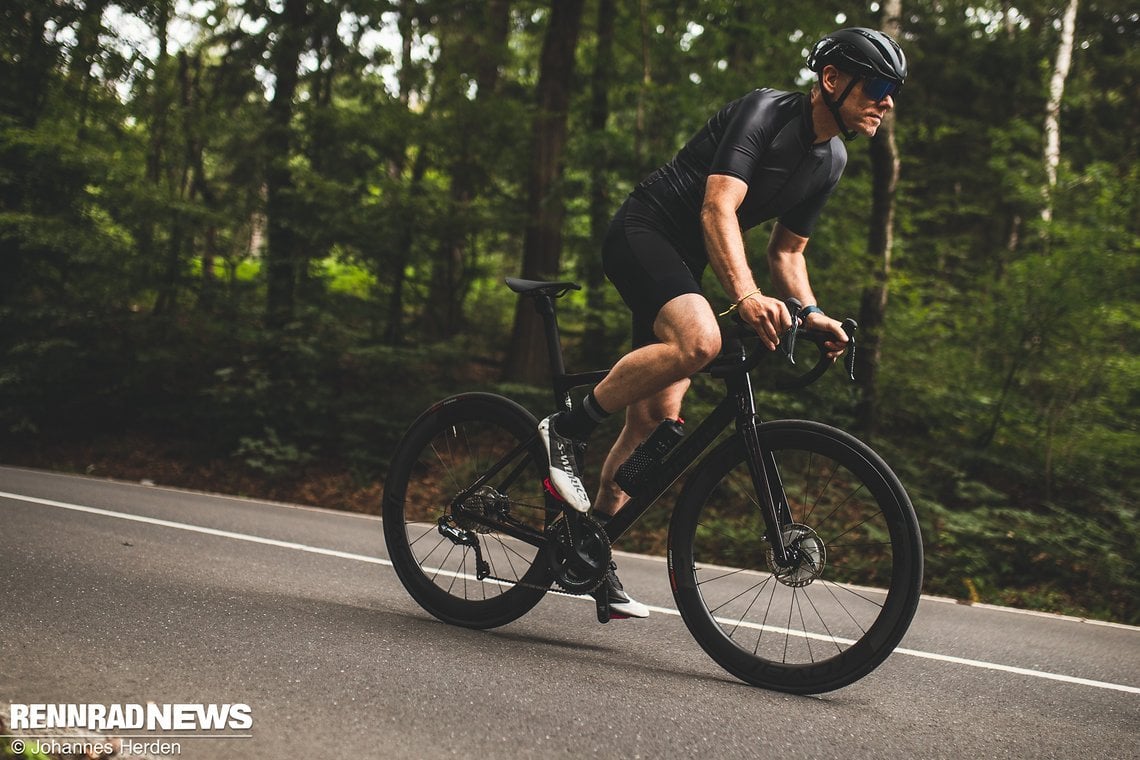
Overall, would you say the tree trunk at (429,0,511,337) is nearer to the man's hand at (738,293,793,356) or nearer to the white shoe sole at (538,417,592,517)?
the white shoe sole at (538,417,592,517)

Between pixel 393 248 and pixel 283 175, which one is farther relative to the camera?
pixel 283 175

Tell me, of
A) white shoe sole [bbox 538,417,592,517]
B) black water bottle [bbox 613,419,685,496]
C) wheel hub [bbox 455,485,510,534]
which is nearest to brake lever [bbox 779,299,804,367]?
black water bottle [bbox 613,419,685,496]

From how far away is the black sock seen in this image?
305cm

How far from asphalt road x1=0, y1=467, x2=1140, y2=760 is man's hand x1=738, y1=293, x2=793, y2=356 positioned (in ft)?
3.87

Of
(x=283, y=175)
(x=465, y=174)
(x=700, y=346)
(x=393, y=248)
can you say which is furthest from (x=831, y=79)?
(x=283, y=175)

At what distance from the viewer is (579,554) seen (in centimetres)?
301

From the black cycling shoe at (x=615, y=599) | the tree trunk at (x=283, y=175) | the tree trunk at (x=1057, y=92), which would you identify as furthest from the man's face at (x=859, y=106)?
the tree trunk at (x=283, y=175)

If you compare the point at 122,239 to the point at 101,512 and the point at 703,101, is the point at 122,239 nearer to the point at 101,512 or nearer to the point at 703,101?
the point at 101,512

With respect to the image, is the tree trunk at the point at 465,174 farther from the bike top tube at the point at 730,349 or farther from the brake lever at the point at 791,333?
the brake lever at the point at 791,333

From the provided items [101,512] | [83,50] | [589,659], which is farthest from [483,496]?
[83,50]

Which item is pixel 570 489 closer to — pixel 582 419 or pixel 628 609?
pixel 582 419

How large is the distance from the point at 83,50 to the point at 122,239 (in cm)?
309

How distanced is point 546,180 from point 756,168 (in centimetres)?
903

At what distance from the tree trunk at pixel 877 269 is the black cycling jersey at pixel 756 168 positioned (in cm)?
665
